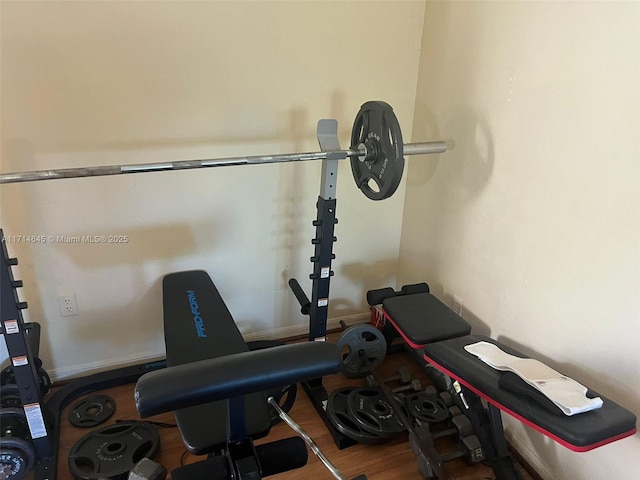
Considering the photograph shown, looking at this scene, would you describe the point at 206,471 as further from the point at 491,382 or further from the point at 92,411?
the point at 92,411

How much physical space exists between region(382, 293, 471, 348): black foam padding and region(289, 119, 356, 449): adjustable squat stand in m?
0.29

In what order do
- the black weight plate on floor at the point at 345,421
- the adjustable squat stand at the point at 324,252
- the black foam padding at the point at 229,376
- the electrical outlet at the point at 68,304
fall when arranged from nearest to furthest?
1. the black foam padding at the point at 229,376
2. the adjustable squat stand at the point at 324,252
3. the black weight plate on floor at the point at 345,421
4. the electrical outlet at the point at 68,304

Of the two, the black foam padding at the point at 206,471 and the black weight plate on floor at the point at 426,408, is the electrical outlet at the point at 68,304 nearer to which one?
the black foam padding at the point at 206,471

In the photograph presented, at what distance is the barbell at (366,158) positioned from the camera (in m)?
1.44

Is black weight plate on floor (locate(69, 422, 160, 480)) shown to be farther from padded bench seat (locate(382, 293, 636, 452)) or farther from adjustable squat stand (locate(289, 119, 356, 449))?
padded bench seat (locate(382, 293, 636, 452))

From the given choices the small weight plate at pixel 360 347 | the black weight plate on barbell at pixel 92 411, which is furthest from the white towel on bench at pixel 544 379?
the black weight plate on barbell at pixel 92 411

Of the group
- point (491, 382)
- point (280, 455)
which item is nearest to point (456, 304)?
point (491, 382)

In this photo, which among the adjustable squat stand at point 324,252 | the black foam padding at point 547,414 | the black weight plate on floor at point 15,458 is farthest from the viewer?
the adjustable squat stand at point 324,252

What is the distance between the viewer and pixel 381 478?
5.54 feet

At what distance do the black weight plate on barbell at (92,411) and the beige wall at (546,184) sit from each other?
1434mm

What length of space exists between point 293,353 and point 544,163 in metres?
1.05

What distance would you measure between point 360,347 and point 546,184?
3.08ft

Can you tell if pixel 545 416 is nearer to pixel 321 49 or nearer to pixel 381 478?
pixel 381 478

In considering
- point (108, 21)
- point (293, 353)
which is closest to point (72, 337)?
point (108, 21)
